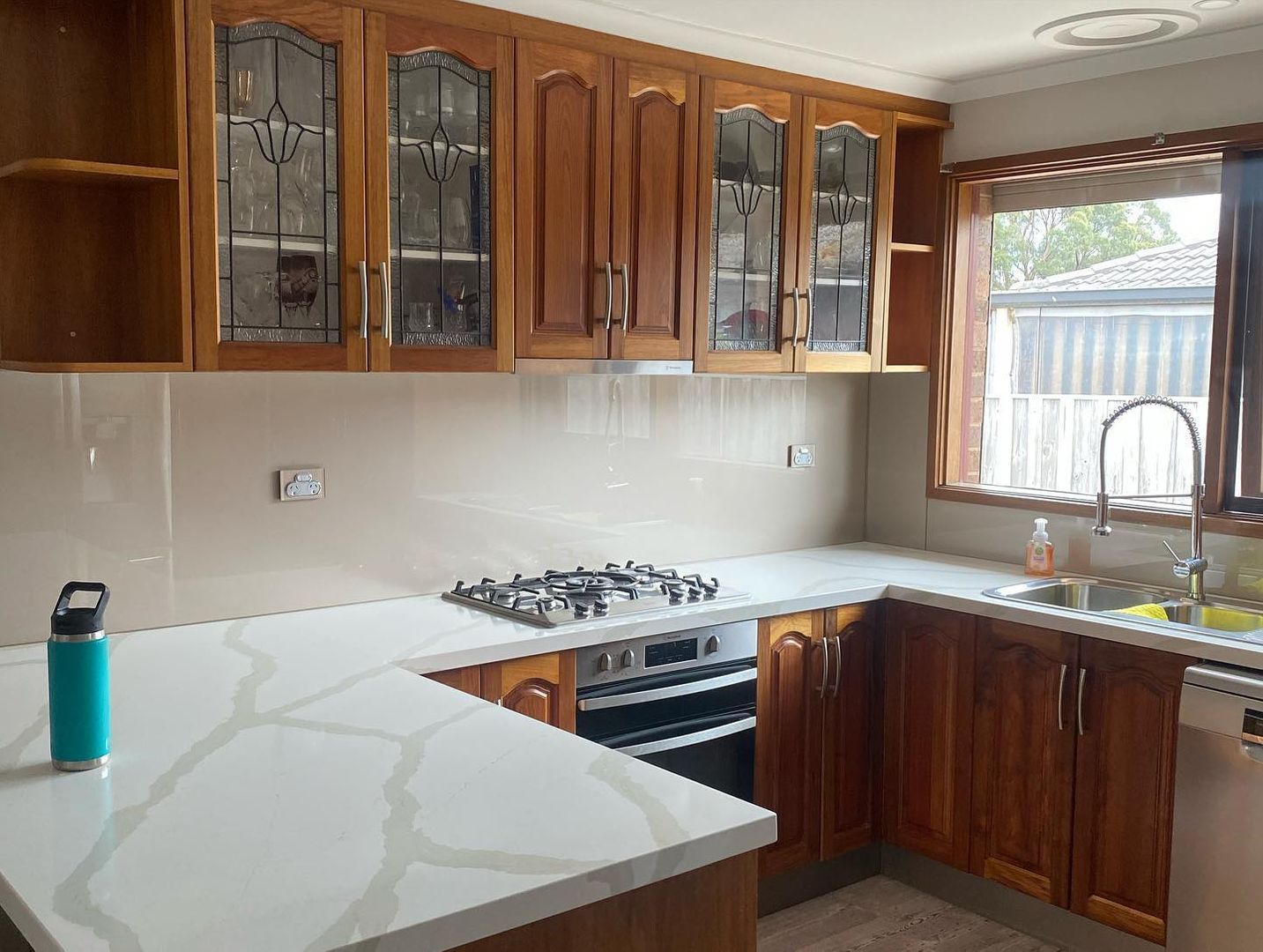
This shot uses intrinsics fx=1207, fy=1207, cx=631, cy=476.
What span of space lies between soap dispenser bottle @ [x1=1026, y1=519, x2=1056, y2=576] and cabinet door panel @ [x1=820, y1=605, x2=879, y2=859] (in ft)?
1.79

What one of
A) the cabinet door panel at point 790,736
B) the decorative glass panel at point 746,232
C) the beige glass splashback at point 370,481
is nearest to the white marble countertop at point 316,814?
the beige glass splashback at point 370,481

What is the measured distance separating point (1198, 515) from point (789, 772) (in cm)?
133

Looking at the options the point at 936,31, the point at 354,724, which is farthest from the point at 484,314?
the point at 936,31

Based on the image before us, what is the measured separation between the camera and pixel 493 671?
2.72 metres

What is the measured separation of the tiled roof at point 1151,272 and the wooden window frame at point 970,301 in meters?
0.09

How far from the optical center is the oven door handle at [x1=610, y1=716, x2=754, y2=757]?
294 centimetres

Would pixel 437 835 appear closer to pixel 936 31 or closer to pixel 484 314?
pixel 484 314

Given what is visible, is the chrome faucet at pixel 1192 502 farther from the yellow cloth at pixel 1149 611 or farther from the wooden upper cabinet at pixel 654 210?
the wooden upper cabinet at pixel 654 210

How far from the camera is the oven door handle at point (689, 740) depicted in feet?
9.66

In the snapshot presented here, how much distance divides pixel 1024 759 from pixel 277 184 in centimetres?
238

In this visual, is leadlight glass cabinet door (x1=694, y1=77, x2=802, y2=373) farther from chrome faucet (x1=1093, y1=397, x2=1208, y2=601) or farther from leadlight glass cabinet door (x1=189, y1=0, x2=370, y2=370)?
leadlight glass cabinet door (x1=189, y1=0, x2=370, y2=370)

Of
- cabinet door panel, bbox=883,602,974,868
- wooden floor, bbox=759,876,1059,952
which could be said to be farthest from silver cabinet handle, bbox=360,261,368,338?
wooden floor, bbox=759,876,1059,952

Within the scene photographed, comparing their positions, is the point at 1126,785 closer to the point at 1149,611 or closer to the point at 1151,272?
the point at 1149,611

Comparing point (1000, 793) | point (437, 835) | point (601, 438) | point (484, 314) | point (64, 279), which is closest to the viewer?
point (437, 835)
